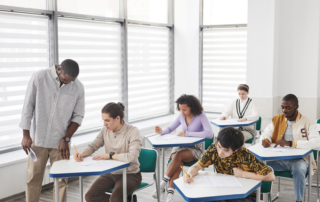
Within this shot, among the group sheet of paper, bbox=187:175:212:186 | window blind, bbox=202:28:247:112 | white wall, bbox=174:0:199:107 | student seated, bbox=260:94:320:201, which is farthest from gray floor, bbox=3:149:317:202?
white wall, bbox=174:0:199:107

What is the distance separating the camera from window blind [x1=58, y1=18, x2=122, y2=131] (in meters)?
5.13

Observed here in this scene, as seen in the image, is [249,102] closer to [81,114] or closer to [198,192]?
[81,114]

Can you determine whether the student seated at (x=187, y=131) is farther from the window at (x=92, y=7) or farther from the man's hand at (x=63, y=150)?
the window at (x=92, y=7)

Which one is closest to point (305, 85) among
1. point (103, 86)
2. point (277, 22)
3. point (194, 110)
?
point (277, 22)

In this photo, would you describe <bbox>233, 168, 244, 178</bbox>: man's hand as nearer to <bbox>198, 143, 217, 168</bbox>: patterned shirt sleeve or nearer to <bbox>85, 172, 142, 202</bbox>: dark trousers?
<bbox>198, 143, 217, 168</bbox>: patterned shirt sleeve

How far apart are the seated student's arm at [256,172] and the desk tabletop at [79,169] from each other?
959 mm

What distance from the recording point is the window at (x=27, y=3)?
Result: 4.23 meters

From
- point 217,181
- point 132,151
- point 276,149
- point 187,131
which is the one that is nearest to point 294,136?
point 276,149

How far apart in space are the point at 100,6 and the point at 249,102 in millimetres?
2943

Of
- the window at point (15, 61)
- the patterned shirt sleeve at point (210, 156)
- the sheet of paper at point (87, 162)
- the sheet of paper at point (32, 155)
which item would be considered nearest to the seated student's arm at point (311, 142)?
the patterned shirt sleeve at point (210, 156)

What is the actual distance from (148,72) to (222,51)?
5.50 feet

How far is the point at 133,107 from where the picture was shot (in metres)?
6.53

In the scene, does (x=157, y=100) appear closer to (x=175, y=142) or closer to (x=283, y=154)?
(x=175, y=142)

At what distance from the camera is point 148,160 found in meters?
3.38
